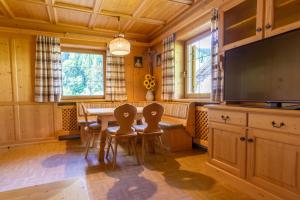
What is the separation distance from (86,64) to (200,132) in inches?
122

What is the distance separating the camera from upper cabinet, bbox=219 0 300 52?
1.79 meters

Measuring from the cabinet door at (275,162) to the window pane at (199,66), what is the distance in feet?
5.77

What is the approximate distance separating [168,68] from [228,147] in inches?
93.9

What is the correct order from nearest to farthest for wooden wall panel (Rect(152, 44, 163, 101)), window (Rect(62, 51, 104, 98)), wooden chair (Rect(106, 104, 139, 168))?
wooden chair (Rect(106, 104, 139, 168)), window (Rect(62, 51, 104, 98)), wooden wall panel (Rect(152, 44, 163, 101))

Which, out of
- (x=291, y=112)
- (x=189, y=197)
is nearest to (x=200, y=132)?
(x=189, y=197)

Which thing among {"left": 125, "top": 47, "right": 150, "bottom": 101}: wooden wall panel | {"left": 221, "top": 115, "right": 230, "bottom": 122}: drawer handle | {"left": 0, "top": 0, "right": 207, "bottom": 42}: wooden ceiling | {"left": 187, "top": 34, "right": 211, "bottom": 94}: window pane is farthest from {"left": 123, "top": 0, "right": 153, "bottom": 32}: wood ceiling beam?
{"left": 221, "top": 115, "right": 230, "bottom": 122}: drawer handle

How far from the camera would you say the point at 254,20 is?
83.4 inches

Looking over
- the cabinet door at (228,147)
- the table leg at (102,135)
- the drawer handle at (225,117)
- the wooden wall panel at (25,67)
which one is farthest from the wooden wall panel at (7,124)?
the drawer handle at (225,117)

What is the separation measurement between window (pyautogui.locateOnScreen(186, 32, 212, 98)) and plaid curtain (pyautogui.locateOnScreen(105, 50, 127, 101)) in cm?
162

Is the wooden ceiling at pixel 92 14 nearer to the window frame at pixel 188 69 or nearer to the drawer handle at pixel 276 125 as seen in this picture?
the window frame at pixel 188 69

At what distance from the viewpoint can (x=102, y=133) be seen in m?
2.81

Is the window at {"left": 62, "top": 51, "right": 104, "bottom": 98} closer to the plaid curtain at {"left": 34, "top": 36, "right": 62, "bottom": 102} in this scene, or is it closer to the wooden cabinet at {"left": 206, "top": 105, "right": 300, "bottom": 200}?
the plaid curtain at {"left": 34, "top": 36, "right": 62, "bottom": 102}

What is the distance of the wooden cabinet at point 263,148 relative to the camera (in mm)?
1423

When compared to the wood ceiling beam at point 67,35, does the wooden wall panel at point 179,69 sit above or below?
below
